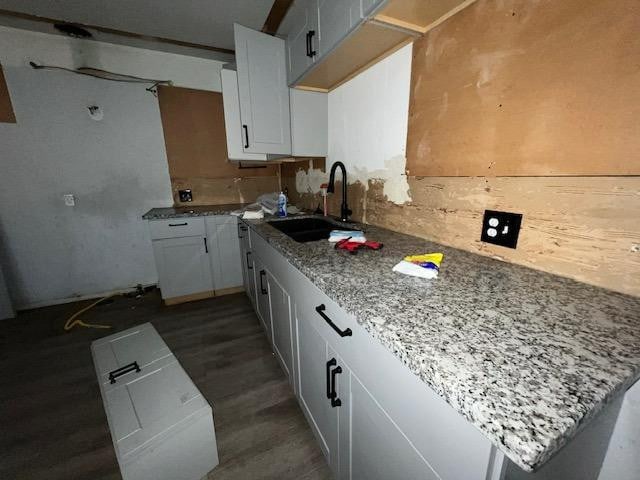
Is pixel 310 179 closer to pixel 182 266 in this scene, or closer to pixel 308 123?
pixel 308 123

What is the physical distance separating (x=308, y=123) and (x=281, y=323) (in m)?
1.48

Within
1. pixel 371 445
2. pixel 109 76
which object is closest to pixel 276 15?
pixel 109 76

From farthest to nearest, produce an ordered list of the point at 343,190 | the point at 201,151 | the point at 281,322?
the point at 201,151 → the point at 343,190 → the point at 281,322

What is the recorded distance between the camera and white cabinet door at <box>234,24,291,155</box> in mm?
1703

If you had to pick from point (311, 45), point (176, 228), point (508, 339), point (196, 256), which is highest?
point (311, 45)

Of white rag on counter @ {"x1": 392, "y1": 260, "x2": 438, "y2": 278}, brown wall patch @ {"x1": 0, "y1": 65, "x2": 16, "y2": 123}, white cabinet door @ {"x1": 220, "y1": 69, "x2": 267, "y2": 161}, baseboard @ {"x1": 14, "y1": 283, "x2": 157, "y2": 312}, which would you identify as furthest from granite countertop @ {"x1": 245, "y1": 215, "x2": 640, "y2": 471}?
brown wall patch @ {"x1": 0, "y1": 65, "x2": 16, "y2": 123}

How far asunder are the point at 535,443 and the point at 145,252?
323 centimetres

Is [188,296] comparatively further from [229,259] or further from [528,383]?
[528,383]

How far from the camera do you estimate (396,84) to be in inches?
50.4

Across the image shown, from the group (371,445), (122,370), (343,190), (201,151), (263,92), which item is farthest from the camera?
(201,151)

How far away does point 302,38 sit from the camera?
1509 mm

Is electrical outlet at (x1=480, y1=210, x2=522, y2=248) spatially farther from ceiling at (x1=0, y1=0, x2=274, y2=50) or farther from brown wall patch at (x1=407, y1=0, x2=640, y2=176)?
ceiling at (x1=0, y1=0, x2=274, y2=50)

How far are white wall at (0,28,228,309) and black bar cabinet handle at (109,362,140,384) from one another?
74.2 inches

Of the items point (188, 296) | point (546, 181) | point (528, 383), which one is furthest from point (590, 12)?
point (188, 296)
